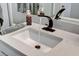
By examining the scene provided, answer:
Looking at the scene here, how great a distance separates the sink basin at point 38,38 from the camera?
1.09 metres

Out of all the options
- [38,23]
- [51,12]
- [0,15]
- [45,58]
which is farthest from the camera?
[0,15]

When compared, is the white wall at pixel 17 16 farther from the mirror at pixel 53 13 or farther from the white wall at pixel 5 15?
the white wall at pixel 5 15

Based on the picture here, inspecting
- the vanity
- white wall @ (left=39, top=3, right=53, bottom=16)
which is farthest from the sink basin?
white wall @ (left=39, top=3, right=53, bottom=16)

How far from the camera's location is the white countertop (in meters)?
0.80

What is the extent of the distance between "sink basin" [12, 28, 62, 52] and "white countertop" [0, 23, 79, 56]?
65 millimetres

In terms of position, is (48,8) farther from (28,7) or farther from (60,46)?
(60,46)

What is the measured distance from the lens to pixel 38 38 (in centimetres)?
120

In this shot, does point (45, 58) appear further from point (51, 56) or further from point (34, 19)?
point (34, 19)

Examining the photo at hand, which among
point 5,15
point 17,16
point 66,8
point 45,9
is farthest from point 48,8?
point 5,15

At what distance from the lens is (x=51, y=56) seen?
2.50ft

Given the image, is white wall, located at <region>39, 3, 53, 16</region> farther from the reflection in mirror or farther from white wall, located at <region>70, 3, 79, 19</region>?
white wall, located at <region>70, 3, 79, 19</region>

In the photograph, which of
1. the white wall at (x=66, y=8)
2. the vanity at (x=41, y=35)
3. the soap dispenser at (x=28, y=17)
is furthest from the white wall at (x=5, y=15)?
the white wall at (x=66, y=8)

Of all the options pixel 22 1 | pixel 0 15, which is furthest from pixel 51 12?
pixel 0 15

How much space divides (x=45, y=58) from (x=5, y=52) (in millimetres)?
429
